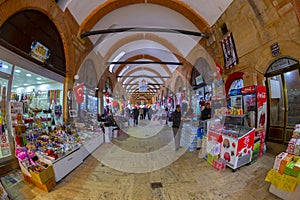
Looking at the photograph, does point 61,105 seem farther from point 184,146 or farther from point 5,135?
point 184,146

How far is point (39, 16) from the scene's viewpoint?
4.08 meters

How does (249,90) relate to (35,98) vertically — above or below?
above

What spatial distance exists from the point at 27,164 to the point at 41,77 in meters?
2.97

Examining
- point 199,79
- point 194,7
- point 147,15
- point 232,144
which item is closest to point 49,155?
point 232,144

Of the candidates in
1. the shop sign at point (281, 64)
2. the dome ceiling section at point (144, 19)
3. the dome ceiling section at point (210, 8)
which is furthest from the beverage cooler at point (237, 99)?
the dome ceiling section at point (144, 19)

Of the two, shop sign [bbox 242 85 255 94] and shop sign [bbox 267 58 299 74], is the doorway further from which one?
shop sign [bbox 242 85 255 94]

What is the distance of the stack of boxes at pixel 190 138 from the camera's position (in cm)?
464

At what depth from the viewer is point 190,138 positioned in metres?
4.67

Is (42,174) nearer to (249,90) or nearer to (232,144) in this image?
(232,144)

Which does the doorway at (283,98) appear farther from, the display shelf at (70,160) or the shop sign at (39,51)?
the shop sign at (39,51)

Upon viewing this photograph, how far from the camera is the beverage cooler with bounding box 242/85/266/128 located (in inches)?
164

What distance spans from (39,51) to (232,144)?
5.75m

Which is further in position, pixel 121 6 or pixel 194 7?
pixel 121 6

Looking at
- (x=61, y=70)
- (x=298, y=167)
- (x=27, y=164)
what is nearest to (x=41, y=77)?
(x=61, y=70)
